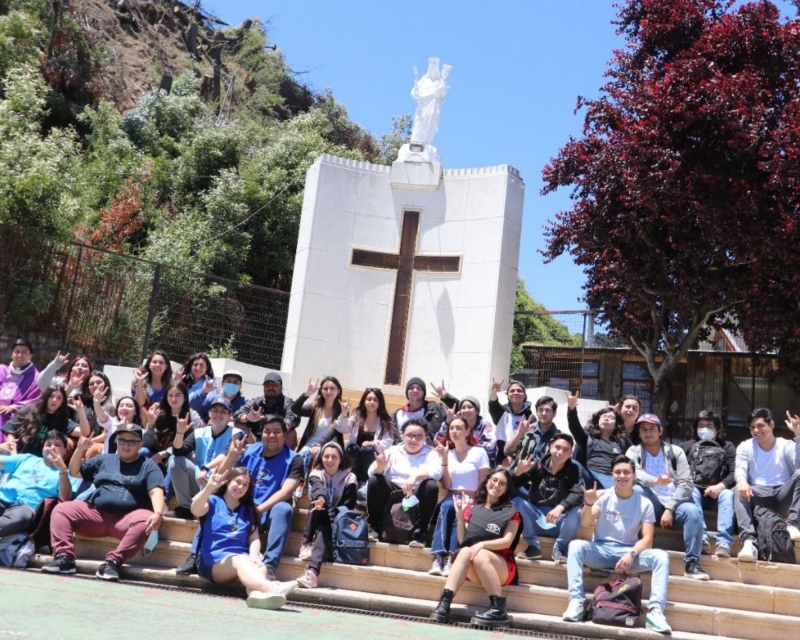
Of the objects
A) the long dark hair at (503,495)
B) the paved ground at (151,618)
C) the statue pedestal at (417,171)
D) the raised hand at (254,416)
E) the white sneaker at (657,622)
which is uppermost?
the statue pedestal at (417,171)

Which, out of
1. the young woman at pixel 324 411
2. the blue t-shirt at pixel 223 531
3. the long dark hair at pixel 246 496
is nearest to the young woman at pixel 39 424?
the long dark hair at pixel 246 496

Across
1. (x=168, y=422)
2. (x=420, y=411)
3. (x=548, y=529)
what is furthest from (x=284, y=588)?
(x=420, y=411)

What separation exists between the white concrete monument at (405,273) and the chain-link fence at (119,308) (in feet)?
5.97

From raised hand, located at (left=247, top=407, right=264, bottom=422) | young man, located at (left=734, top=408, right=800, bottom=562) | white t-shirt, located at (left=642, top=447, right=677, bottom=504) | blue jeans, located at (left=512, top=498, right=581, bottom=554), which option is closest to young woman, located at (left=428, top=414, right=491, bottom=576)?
blue jeans, located at (left=512, top=498, right=581, bottom=554)

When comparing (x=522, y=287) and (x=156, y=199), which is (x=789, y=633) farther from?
(x=522, y=287)

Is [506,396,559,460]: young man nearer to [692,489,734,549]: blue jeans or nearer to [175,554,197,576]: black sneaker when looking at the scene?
[692,489,734,549]: blue jeans

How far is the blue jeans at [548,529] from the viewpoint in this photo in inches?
276

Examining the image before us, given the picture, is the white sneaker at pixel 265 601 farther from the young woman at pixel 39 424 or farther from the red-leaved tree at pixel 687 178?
the red-leaved tree at pixel 687 178

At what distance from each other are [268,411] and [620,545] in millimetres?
3925

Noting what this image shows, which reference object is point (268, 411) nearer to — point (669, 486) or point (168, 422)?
point (168, 422)

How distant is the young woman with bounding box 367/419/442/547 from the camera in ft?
24.0

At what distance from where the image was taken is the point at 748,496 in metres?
7.19

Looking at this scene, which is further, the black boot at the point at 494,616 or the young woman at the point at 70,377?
the young woman at the point at 70,377

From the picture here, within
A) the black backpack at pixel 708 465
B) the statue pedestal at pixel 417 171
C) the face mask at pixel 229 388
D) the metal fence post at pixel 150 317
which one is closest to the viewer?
the black backpack at pixel 708 465
